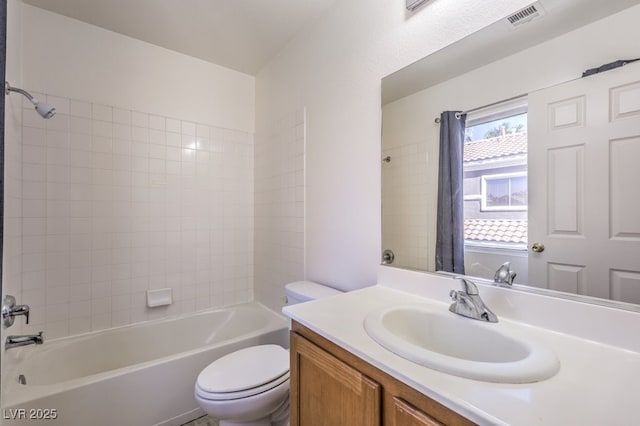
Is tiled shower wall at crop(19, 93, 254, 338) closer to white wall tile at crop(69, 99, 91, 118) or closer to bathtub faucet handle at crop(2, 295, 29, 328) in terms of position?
white wall tile at crop(69, 99, 91, 118)

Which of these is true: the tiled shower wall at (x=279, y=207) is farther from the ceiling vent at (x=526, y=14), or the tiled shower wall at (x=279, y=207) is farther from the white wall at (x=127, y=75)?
the ceiling vent at (x=526, y=14)

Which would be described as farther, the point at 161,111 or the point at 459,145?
the point at 161,111

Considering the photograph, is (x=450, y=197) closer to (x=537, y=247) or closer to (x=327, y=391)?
(x=537, y=247)

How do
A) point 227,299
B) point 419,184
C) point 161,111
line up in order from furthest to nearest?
point 227,299
point 161,111
point 419,184

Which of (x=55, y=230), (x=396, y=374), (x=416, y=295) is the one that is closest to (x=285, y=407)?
(x=416, y=295)

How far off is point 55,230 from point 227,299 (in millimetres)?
1265

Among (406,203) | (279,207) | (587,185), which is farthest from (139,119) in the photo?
(587,185)

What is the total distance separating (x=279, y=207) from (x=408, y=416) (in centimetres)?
173

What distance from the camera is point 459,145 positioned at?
43.3 inches

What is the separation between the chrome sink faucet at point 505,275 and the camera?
898 millimetres

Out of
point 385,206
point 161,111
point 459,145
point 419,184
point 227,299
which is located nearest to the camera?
point 459,145

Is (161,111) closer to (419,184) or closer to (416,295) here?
(419,184)

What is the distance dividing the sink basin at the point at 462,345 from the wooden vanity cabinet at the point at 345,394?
0.25ft

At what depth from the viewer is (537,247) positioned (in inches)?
34.1
